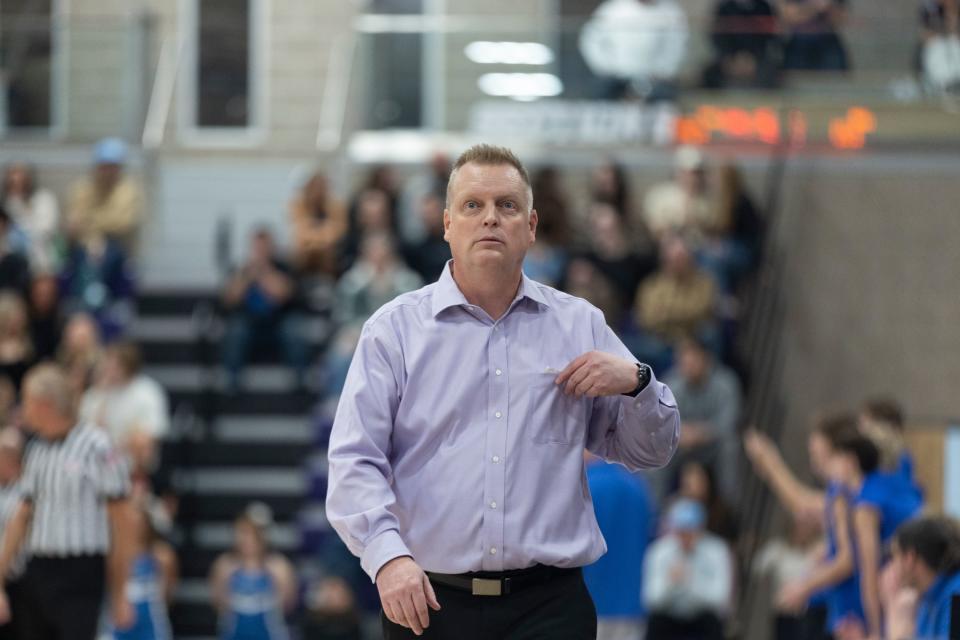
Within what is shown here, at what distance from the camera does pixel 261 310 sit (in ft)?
48.1

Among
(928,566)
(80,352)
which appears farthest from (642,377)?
(80,352)

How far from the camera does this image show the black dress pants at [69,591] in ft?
28.5

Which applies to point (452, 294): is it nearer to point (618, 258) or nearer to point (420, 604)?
point (420, 604)

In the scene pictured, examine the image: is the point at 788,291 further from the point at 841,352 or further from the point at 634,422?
the point at 634,422

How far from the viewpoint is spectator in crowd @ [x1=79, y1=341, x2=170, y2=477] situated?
1301 cm

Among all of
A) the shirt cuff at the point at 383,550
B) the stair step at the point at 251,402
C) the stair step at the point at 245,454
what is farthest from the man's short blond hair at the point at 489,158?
the stair step at the point at 251,402

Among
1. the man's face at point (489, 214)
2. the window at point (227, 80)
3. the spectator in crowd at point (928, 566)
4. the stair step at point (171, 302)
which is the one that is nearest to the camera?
the man's face at point (489, 214)

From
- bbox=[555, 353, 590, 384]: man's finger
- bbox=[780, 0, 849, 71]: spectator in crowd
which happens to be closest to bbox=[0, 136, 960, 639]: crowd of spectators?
bbox=[780, 0, 849, 71]: spectator in crowd

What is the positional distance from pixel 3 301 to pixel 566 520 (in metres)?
10.3

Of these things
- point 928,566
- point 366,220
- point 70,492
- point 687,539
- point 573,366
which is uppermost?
point 366,220

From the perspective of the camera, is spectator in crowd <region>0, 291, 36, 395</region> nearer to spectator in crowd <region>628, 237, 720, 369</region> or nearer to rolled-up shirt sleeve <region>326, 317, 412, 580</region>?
spectator in crowd <region>628, 237, 720, 369</region>

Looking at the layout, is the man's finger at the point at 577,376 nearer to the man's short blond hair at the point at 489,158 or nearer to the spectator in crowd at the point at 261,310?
the man's short blond hair at the point at 489,158

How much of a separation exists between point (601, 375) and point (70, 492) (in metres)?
5.02

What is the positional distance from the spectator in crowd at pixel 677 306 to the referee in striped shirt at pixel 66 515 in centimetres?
518
